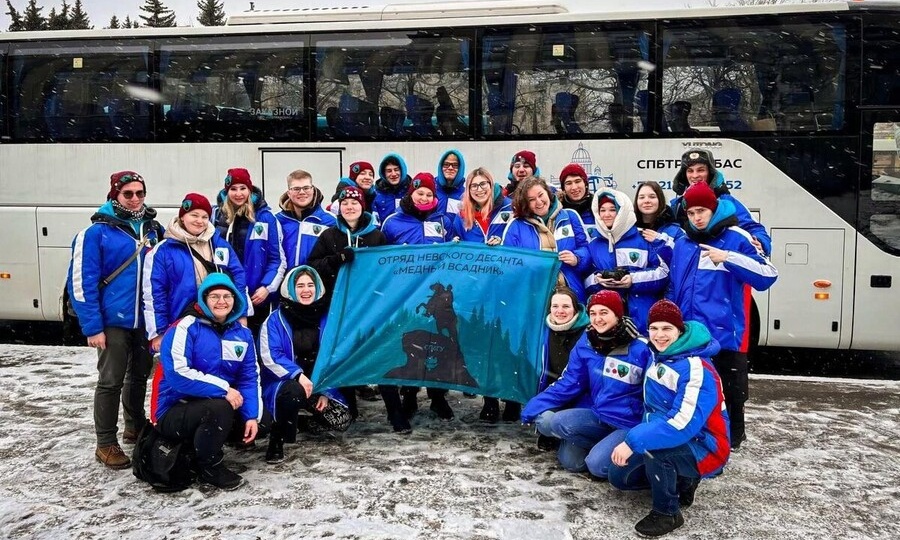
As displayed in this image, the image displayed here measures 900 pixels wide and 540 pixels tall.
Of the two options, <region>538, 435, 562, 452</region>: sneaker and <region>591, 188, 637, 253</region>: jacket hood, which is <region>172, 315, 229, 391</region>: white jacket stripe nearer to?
<region>538, 435, 562, 452</region>: sneaker

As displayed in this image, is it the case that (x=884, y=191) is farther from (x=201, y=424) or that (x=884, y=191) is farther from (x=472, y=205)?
(x=201, y=424)

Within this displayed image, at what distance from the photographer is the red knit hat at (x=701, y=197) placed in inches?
205

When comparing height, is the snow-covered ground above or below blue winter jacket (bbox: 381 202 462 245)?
below

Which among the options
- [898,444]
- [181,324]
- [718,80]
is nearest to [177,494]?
[181,324]

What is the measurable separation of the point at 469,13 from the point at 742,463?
5593 mm

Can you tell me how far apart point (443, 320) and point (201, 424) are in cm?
185

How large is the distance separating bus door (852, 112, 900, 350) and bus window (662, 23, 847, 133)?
0.43 meters

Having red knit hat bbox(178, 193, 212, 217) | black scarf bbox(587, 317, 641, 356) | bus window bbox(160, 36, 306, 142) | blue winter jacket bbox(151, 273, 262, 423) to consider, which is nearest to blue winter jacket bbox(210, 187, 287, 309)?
red knit hat bbox(178, 193, 212, 217)

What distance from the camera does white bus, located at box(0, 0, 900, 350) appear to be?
8086 mm

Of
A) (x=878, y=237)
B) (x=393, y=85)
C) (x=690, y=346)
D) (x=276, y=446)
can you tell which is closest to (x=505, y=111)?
(x=393, y=85)

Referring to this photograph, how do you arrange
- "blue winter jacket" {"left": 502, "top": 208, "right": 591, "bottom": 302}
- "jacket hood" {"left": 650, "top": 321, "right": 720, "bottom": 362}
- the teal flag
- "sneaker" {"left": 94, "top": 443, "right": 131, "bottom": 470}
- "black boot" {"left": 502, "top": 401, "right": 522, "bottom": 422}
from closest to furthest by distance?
"jacket hood" {"left": 650, "top": 321, "right": 720, "bottom": 362}, "sneaker" {"left": 94, "top": 443, "right": 131, "bottom": 470}, the teal flag, "blue winter jacket" {"left": 502, "top": 208, "right": 591, "bottom": 302}, "black boot" {"left": 502, "top": 401, "right": 522, "bottom": 422}

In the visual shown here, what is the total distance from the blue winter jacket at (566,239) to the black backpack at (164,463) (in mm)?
2653

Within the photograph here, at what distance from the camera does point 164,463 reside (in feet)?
15.6

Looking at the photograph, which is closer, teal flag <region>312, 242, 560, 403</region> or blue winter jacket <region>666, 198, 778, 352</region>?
blue winter jacket <region>666, 198, 778, 352</region>
